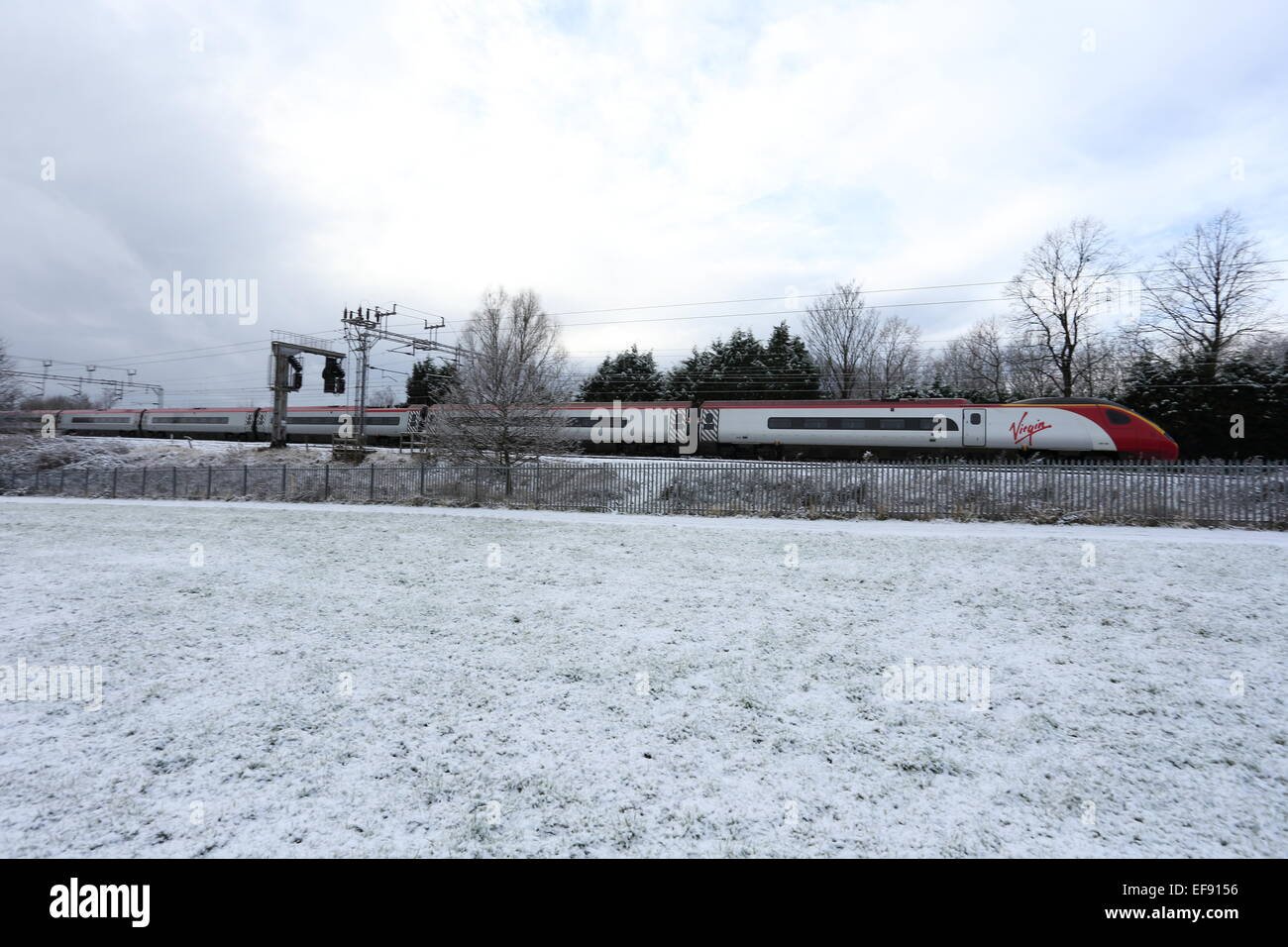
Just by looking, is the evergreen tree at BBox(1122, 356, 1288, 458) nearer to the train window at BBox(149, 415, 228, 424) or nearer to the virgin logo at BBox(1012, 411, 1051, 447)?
the virgin logo at BBox(1012, 411, 1051, 447)

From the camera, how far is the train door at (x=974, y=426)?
24.2 meters

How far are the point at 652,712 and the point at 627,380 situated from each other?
4746 cm

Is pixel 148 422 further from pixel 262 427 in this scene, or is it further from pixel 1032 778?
pixel 1032 778

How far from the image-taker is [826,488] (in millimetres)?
15961

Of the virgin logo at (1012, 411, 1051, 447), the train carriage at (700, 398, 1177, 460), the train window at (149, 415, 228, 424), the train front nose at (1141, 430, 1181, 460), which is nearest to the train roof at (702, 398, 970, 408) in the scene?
the train carriage at (700, 398, 1177, 460)

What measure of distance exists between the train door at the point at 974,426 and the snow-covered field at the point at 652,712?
51.6 feet

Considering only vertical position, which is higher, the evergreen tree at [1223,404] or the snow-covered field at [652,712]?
the evergreen tree at [1223,404]

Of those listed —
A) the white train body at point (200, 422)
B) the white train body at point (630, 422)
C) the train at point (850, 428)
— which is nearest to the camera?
the train at point (850, 428)

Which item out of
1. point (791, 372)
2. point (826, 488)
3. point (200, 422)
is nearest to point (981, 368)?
point (791, 372)

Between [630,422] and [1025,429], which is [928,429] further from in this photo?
[630,422]

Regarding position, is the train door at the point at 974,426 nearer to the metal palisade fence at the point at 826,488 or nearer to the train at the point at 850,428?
the train at the point at 850,428

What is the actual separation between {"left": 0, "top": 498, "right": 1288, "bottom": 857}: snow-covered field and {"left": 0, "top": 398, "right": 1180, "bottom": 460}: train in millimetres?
15647

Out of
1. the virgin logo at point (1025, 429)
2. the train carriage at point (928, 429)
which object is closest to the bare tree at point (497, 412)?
the train carriage at point (928, 429)
